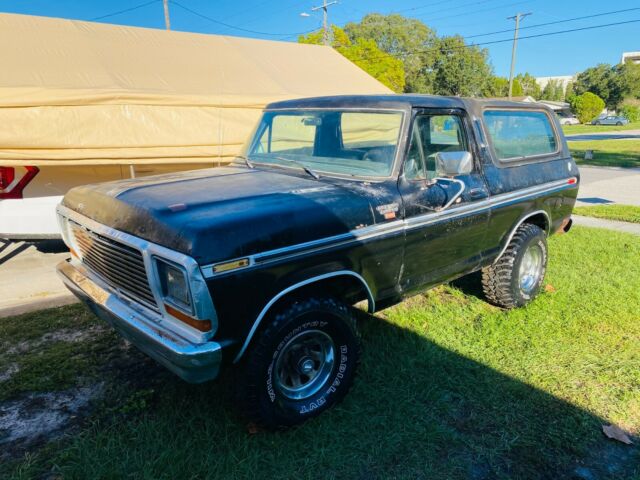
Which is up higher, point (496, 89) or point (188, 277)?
point (496, 89)

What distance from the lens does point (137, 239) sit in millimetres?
Answer: 2404

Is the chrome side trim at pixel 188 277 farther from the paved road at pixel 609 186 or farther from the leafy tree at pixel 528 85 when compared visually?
the leafy tree at pixel 528 85

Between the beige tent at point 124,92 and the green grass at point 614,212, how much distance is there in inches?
201

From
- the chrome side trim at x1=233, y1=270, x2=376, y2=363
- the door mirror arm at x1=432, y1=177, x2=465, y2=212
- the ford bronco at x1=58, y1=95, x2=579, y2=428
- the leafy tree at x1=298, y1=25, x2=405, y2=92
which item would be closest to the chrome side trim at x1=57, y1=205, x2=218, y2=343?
the ford bronco at x1=58, y1=95, x2=579, y2=428

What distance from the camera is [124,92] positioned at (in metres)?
5.70

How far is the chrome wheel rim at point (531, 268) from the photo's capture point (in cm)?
447

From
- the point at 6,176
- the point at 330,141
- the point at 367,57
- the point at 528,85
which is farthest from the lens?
the point at 528,85

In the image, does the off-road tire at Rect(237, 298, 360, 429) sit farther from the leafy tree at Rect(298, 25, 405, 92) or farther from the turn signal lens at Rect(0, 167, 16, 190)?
the leafy tree at Rect(298, 25, 405, 92)

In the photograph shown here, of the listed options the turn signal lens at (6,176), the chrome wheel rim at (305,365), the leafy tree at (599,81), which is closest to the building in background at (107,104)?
the turn signal lens at (6,176)

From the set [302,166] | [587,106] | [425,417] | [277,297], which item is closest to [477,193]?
[302,166]

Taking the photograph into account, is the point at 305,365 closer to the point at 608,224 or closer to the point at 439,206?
the point at 439,206

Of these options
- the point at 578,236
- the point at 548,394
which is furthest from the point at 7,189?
the point at 578,236

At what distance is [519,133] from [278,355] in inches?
127

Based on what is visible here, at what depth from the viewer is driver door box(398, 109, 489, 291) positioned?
321 cm
